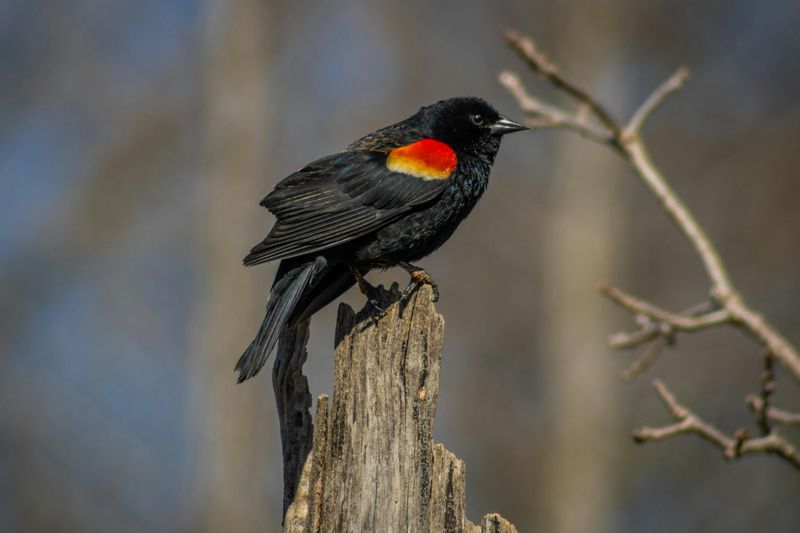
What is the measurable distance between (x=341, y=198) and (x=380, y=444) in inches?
58.3

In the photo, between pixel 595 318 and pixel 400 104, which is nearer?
pixel 595 318

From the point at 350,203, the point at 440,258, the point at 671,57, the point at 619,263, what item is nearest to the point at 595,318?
the point at 619,263

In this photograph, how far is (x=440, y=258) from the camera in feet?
44.1

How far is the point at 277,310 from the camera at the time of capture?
432cm

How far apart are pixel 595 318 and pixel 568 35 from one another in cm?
384

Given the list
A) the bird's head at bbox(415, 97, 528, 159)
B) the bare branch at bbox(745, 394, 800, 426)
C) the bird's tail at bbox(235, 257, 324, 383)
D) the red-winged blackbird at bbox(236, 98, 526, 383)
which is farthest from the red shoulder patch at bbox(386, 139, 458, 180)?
the bare branch at bbox(745, 394, 800, 426)

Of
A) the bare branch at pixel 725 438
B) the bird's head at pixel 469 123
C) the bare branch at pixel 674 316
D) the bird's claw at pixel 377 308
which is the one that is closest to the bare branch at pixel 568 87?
the bare branch at pixel 674 316

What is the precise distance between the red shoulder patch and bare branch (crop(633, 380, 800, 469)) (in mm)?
1882

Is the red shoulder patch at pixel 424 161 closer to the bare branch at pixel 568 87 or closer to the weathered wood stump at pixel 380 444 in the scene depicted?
the weathered wood stump at pixel 380 444

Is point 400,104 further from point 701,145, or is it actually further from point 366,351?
point 366,351

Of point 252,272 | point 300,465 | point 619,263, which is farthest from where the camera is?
point 619,263

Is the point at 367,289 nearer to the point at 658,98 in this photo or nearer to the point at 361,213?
the point at 361,213

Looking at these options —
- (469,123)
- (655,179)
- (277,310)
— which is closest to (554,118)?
(655,179)

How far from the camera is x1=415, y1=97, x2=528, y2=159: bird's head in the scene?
5301 millimetres
